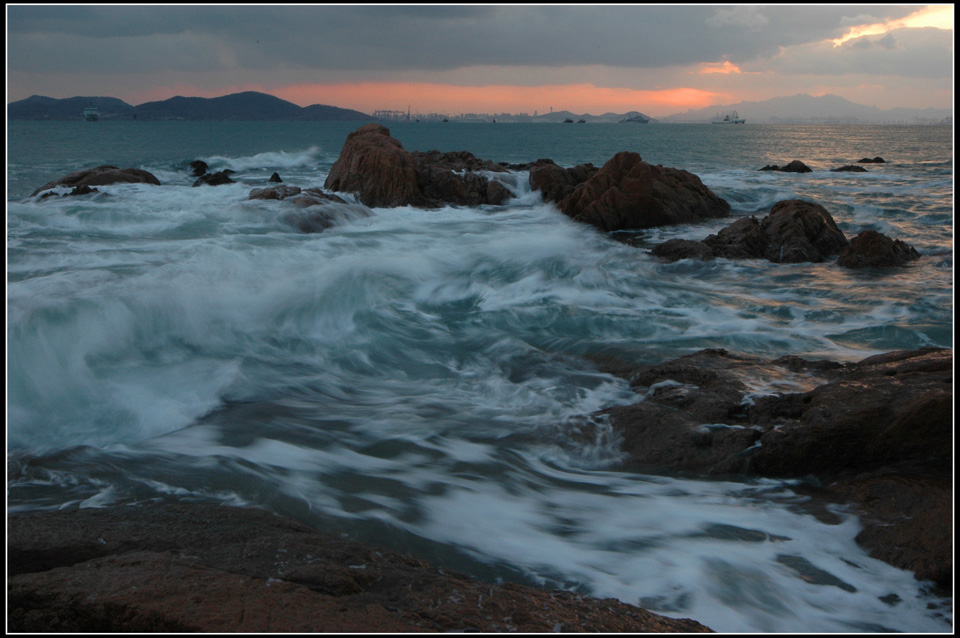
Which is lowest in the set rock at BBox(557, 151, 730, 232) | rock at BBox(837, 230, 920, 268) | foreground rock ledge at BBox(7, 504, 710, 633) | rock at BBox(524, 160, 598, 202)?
foreground rock ledge at BBox(7, 504, 710, 633)

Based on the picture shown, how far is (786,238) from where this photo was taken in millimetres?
12078

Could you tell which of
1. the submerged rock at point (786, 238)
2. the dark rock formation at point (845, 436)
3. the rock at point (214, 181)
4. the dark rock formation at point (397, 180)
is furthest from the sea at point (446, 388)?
the rock at point (214, 181)

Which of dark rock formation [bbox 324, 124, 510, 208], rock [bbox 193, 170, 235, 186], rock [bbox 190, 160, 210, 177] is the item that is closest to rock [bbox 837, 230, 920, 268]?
dark rock formation [bbox 324, 124, 510, 208]

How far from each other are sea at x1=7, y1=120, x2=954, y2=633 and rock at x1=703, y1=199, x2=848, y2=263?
23.3 inches

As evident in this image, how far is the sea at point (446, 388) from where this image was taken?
3441 mm

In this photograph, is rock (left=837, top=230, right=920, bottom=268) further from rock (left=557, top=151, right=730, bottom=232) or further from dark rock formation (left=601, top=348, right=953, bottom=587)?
dark rock formation (left=601, top=348, right=953, bottom=587)

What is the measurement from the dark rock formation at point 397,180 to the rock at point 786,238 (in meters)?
7.97

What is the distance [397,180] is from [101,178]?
31.5 ft

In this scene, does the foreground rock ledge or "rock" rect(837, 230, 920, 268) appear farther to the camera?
"rock" rect(837, 230, 920, 268)

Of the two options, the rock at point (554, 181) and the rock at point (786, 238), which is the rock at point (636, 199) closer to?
the rock at point (554, 181)

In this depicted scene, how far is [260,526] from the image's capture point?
3027mm

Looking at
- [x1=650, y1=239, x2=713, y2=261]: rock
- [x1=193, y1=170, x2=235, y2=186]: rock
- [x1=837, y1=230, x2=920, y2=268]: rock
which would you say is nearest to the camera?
[x1=837, y1=230, x2=920, y2=268]: rock

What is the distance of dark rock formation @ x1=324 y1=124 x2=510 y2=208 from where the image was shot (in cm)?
1761

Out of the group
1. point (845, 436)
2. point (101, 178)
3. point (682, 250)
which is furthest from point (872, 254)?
point (101, 178)
